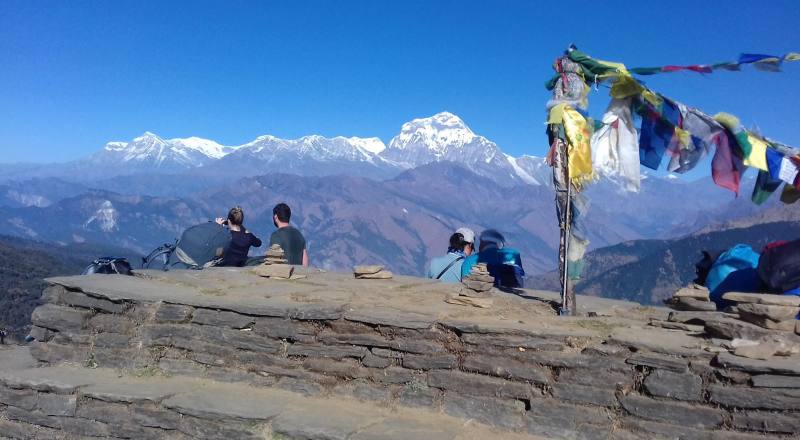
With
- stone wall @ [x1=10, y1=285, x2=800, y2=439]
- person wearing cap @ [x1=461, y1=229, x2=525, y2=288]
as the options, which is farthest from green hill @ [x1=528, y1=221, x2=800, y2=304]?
stone wall @ [x1=10, y1=285, x2=800, y2=439]

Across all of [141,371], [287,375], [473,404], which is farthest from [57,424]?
[473,404]

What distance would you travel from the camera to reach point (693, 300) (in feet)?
19.8

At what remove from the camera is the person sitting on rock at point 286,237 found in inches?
372

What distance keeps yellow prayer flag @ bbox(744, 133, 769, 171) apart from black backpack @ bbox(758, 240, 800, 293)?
102cm

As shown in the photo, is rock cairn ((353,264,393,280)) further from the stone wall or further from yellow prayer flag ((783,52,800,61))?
yellow prayer flag ((783,52,800,61))

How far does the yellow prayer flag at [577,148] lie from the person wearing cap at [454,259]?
273 cm

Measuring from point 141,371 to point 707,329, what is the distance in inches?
223

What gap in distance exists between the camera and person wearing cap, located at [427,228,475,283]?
8.66 metres

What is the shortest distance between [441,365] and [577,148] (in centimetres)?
295

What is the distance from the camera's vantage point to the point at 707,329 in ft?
16.3

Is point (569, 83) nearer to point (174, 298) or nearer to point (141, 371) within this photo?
point (174, 298)

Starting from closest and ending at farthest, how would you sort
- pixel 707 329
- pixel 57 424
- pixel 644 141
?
pixel 707 329, pixel 57 424, pixel 644 141

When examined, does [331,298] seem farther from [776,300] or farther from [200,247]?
[776,300]

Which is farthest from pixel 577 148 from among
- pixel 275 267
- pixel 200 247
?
pixel 200 247
